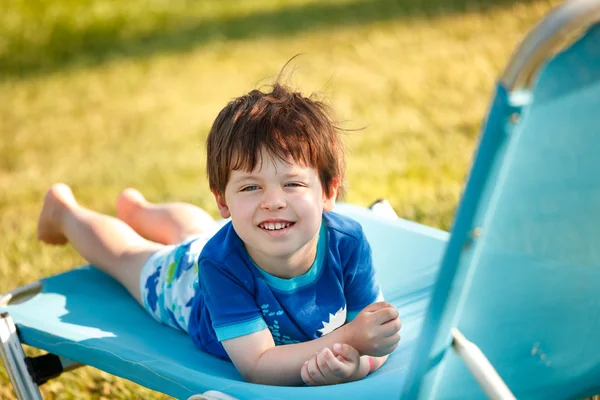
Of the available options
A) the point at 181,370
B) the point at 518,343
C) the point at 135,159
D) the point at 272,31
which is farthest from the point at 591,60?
the point at 272,31

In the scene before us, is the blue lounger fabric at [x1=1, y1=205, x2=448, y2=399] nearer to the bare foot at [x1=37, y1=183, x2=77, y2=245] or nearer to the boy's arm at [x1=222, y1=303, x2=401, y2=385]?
the boy's arm at [x1=222, y1=303, x2=401, y2=385]

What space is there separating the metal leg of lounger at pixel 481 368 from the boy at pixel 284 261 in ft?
0.92

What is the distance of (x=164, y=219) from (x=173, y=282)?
20.2 inches

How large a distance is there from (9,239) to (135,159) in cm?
136

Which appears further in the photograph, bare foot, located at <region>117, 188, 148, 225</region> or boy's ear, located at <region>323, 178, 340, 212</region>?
bare foot, located at <region>117, 188, 148, 225</region>

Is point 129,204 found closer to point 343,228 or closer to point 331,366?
point 343,228

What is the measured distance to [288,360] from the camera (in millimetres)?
2107

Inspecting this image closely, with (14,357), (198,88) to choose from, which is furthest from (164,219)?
(198,88)

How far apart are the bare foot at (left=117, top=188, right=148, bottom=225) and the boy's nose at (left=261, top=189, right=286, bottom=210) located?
1.28m

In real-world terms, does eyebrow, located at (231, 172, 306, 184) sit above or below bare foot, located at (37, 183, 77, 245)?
above

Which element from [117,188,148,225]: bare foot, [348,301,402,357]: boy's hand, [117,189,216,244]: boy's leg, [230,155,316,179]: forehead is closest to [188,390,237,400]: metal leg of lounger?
[348,301,402,357]: boy's hand

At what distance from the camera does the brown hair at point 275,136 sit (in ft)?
6.98

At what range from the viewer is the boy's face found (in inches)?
83.4

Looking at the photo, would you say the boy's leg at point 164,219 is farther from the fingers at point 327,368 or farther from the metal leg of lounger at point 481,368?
the metal leg of lounger at point 481,368
